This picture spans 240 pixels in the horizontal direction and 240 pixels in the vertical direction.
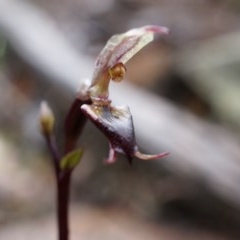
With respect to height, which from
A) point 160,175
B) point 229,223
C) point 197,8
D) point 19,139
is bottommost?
point 229,223

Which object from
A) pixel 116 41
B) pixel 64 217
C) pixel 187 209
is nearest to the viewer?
pixel 116 41

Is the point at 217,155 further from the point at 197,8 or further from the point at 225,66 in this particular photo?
the point at 197,8

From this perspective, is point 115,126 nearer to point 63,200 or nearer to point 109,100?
point 109,100

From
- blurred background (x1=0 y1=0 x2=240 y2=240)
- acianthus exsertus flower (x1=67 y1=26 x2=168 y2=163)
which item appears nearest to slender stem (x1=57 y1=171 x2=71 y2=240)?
acianthus exsertus flower (x1=67 y1=26 x2=168 y2=163)

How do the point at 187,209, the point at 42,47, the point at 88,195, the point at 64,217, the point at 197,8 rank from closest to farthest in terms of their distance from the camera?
the point at 64,217
the point at 187,209
the point at 88,195
the point at 42,47
the point at 197,8

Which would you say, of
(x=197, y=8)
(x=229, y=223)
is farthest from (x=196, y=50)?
(x=229, y=223)

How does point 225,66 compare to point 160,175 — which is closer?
point 160,175

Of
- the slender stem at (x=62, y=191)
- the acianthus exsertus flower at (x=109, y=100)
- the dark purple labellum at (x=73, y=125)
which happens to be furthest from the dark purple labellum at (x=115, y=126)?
the slender stem at (x=62, y=191)

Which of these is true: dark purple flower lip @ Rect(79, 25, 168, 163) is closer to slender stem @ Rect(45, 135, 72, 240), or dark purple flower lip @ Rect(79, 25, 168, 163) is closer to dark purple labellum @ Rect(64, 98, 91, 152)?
dark purple labellum @ Rect(64, 98, 91, 152)
